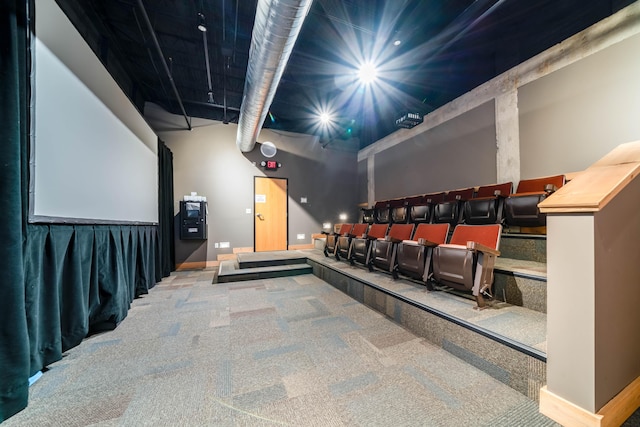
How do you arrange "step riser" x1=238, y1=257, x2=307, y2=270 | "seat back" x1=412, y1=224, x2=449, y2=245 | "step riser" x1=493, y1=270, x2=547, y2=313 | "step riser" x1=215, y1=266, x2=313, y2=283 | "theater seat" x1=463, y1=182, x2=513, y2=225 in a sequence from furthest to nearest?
"step riser" x1=238, y1=257, x2=307, y2=270
"step riser" x1=215, y1=266, x2=313, y2=283
"theater seat" x1=463, y1=182, x2=513, y2=225
"seat back" x1=412, y1=224, x2=449, y2=245
"step riser" x1=493, y1=270, x2=547, y2=313

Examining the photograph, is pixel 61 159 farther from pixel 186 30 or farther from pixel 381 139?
pixel 381 139

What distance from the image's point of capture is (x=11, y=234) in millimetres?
1186

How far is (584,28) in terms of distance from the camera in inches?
105

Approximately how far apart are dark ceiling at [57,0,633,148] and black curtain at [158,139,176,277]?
122 cm

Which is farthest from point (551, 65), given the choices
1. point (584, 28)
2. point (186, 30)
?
point (186, 30)

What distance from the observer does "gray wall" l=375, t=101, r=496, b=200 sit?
12.2 ft

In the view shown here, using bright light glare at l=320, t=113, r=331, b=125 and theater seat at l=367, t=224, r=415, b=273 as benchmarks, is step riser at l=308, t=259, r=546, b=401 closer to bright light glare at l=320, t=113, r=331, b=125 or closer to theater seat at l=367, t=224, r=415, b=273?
theater seat at l=367, t=224, r=415, b=273

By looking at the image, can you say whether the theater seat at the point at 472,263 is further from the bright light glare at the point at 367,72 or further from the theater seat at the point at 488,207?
the bright light glare at the point at 367,72

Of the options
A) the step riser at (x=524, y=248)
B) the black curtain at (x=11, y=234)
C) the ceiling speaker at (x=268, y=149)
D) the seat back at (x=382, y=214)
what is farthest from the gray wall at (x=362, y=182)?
the black curtain at (x=11, y=234)

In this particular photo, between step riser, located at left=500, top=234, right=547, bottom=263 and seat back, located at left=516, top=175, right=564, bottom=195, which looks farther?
seat back, located at left=516, top=175, right=564, bottom=195

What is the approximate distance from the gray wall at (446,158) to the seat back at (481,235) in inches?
73.7

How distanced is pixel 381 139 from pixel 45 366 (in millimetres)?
6501

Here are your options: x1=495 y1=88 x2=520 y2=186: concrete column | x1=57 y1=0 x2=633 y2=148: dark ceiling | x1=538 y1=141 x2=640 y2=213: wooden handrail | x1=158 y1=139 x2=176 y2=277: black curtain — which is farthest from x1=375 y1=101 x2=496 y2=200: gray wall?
x1=158 y1=139 x2=176 y2=277: black curtain

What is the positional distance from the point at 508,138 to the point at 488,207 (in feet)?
4.37
